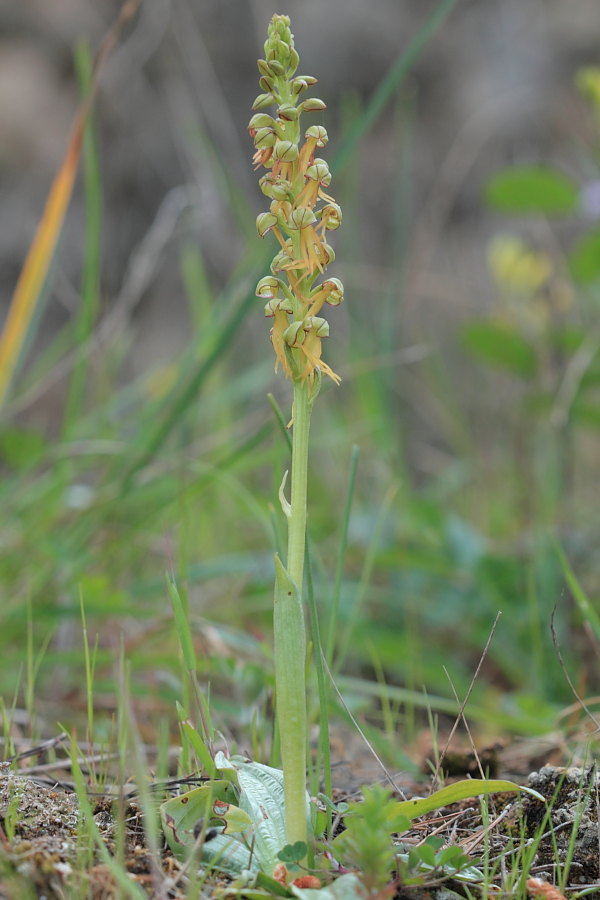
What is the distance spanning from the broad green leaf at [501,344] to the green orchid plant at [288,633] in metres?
1.76

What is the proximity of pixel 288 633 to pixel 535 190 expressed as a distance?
6.43 ft

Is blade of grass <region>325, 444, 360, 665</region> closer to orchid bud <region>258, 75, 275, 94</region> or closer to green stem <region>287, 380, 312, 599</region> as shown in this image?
green stem <region>287, 380, 312, 599</region>

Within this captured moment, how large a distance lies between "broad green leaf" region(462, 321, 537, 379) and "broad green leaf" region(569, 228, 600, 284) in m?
0.30

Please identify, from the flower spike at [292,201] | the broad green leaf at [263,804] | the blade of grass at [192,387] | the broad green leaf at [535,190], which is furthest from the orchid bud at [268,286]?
the broad green leaf at [535,190]

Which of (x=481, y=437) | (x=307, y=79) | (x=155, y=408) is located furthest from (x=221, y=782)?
(x=481, y=437)

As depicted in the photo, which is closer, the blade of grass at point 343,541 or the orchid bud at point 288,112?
the orchid bud at point 288,112

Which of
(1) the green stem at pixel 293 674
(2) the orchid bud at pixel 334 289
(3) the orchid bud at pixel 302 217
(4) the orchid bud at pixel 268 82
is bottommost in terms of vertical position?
(1) the green stem at pixel 293 674

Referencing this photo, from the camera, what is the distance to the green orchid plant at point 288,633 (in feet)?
2.75

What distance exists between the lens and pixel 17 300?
217 cm

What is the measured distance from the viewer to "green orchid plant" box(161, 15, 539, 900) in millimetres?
837

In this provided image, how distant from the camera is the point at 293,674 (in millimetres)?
854

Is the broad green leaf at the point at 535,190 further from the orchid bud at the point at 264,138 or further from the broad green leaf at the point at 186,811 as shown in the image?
the broad green leaf at the point at 186,811

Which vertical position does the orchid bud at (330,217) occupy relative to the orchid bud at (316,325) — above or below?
above

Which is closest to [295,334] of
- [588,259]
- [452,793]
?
[452,793]
